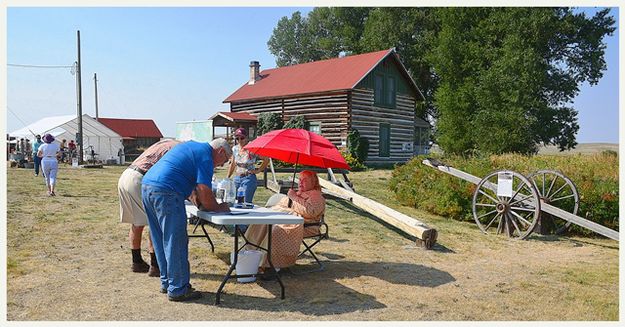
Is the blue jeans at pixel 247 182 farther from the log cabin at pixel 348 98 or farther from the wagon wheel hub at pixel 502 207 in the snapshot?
the log cabin at pixel 348 98

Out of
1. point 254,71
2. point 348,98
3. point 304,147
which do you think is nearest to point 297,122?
point 348,98

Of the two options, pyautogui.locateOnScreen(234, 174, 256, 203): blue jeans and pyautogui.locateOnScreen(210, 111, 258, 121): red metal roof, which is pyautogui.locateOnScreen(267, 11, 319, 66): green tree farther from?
pyautogui.locateOnScreen(234, 174, 256, 203): blue jeans

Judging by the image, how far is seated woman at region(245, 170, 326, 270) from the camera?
19.9ft

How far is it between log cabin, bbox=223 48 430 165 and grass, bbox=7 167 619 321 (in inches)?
686

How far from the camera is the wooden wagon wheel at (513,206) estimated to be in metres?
9.06

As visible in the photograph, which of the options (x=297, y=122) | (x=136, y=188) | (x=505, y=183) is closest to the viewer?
(x=136, y=188)

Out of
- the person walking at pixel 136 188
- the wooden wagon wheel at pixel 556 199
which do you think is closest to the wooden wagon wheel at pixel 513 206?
the wooden wagon wheel at pixel 556 199

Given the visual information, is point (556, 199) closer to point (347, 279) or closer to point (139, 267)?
point (347, 279)

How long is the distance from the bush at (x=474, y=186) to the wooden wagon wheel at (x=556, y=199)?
0.21 m

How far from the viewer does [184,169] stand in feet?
16.5

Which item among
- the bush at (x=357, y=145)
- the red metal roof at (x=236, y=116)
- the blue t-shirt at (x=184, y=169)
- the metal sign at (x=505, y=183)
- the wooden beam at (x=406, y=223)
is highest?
the red metal roof at (x=236, y=116)

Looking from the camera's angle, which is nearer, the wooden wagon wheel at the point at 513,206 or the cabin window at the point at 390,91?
the wooden wagon wheel at the point at 513,206

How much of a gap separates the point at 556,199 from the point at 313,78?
20294 mm

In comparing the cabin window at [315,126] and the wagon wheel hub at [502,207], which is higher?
the cabin window at [315,126]
